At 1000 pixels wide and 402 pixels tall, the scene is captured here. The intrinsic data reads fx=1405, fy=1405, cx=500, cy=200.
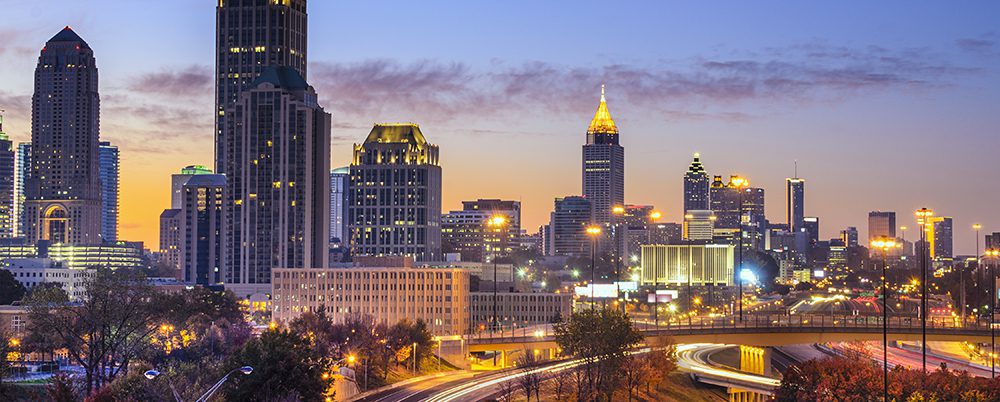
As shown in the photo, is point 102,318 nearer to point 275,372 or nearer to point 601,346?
point 275,372

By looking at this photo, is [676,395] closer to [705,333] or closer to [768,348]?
[705,333]

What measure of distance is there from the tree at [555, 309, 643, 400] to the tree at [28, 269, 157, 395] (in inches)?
1435

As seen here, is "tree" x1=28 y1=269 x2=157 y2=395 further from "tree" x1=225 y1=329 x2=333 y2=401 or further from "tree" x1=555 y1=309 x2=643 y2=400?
"tree" x1=555 y1=309 x2=643 y2=400

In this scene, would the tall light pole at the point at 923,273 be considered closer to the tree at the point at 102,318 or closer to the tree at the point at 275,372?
the tree at the point at 275,372

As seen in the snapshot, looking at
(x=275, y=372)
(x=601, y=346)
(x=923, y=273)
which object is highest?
(x=923, y=273)

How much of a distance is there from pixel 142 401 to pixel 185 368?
641 inches

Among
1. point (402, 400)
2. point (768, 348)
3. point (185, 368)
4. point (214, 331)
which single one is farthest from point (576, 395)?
point (214, 331)

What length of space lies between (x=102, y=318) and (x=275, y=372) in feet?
56.4

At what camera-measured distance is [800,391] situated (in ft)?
396

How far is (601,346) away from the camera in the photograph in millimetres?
119875

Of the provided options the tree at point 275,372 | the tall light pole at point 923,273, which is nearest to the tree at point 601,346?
the tall light pole at point 923,273

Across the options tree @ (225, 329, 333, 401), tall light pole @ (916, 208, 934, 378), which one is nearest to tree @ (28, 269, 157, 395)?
tree @ (225, 329, 333, 401)

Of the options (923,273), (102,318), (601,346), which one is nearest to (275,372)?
(102,318)

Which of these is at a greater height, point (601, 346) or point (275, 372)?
point (275, 372)
